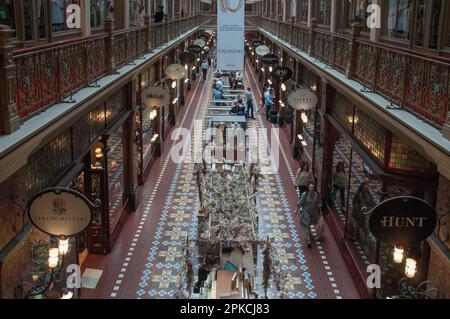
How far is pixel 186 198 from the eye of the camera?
1448 centimetres

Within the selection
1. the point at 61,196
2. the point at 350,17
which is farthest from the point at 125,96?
the point at 61,196

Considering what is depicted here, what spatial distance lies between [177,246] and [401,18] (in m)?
6.16

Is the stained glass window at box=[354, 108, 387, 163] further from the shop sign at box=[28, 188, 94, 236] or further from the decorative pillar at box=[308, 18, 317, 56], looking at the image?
the shop sign at box=[28, 188, 94, 236]

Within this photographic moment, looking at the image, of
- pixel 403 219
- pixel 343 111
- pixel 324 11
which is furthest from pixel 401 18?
pixel 324 11

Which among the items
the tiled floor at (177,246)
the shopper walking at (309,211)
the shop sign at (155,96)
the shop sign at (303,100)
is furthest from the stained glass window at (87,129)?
the shop sign at (303,100)

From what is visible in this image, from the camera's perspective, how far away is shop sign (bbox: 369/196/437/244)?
5590mm

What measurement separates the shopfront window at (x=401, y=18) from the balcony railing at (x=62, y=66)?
5076 millimetres

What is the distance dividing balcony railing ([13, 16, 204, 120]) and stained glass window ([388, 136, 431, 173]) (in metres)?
4.76

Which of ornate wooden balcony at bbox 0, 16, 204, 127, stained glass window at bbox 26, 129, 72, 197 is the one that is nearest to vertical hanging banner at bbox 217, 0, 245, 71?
ornate wooden balcony at bbox 0, 16, 204, 127

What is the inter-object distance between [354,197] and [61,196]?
698 centimetres

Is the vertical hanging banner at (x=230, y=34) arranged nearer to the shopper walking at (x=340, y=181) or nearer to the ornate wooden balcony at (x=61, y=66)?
the ornate wooden balcony at (x=61, y=66)

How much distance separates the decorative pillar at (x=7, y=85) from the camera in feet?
16.8

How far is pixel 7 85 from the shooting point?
5.19 metres

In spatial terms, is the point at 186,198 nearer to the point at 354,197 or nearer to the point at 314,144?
the point at 314,144
